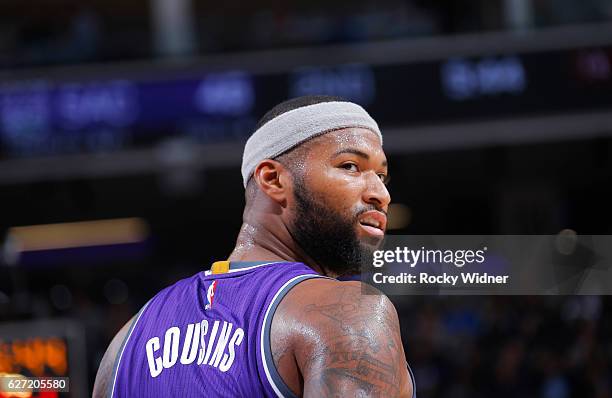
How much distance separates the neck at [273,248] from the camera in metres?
2.12

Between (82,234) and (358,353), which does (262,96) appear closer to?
(82,234)

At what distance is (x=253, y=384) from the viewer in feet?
5.86

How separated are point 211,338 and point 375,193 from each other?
0.43 meters

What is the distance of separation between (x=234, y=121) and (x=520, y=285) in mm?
6607

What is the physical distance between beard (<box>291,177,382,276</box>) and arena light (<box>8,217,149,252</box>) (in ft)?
33.5

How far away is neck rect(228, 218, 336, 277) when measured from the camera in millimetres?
2119

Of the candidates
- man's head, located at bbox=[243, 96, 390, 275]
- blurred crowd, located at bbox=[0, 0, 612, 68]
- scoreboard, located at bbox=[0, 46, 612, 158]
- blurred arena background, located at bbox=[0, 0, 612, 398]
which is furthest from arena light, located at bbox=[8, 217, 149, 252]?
man's head, located at bbox=[243, 96, 390, 275]

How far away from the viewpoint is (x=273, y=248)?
2.14 m

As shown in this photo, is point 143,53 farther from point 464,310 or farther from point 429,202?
point 429,202

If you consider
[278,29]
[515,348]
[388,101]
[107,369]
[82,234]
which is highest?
[107,369]

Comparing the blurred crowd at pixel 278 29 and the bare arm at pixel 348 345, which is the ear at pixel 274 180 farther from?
the blurred crowd at pixel 278 29

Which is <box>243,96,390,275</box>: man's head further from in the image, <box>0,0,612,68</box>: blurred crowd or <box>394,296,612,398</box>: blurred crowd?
<box>0,0,612,68</box>: blurred crowd

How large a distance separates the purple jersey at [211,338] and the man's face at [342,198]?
127mm

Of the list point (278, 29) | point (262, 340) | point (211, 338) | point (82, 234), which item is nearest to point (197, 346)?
point (211, 338)
